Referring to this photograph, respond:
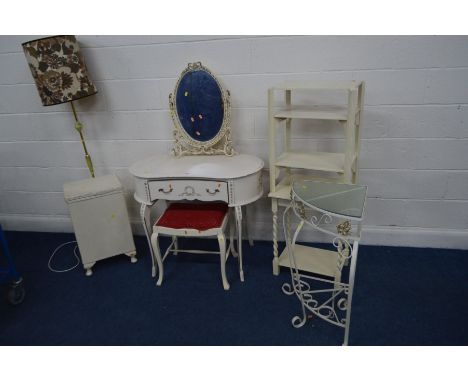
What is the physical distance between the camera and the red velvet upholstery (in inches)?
87.4

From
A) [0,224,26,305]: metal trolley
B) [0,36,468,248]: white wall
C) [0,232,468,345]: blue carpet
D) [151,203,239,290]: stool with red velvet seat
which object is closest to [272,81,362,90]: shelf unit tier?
[0,36,468,248]: white wall

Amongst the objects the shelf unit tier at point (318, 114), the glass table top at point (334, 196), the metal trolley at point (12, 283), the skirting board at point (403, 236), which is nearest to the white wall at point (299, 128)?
the skirting board at point (403, 236)

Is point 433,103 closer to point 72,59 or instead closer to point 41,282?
point 72,59

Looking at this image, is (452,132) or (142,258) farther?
(142,258)

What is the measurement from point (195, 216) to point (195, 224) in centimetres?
8

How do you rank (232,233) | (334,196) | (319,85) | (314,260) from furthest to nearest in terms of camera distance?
(232,233) < (314,260) < (319,85) < (334,196)

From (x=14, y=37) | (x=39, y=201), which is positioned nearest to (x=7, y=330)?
(x=39, y=201)

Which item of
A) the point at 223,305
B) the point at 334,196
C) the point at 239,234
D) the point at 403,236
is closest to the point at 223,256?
the point at 239,234

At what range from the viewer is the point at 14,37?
2486 mm

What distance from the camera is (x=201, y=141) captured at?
242cm

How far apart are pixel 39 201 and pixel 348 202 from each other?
2.60 meters

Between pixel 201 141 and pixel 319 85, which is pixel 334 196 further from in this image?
pixel 201 141

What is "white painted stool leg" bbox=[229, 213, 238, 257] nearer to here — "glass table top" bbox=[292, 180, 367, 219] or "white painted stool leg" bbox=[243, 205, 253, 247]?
"white painted stool leg" bbox=[243, 205, 253, 247]

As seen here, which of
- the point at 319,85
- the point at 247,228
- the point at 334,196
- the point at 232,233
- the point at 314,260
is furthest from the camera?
the point at 247,228
